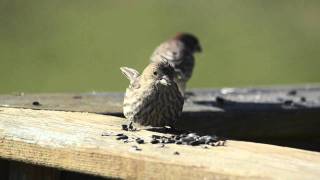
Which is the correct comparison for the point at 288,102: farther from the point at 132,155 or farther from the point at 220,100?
the point at 132,155

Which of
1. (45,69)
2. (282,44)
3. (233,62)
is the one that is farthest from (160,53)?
(282,44)

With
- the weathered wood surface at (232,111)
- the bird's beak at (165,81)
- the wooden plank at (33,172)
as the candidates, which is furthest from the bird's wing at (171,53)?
the wooden plank at (33,172)

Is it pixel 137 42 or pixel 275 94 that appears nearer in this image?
pixel 275 94

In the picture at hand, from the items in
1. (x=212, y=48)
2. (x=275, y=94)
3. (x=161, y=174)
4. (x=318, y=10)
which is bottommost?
(x=161, y=174)

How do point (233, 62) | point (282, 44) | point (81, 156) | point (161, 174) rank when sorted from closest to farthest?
point (161, 174) < point (81, 156) < point (233, 62) < point (282, 44)

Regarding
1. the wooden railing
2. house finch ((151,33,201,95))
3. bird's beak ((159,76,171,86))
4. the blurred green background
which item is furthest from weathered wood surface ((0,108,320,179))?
the blurred green background

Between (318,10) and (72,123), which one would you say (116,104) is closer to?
(72,123)

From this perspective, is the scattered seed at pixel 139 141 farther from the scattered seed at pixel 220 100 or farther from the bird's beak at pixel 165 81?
the scattered seed at pixel 220 100
